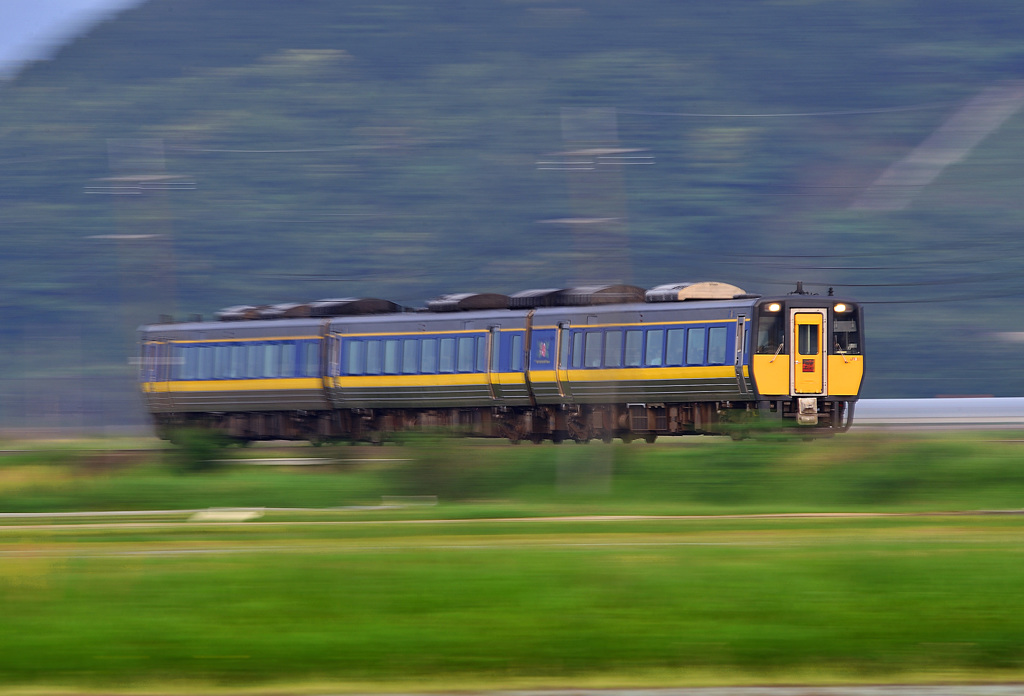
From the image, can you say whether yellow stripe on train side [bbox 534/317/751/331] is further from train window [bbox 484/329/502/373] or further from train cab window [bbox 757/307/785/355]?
train window [bbox 484/329/502/373]

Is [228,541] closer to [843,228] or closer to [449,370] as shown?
[449,370]

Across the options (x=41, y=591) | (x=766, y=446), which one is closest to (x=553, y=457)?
(x=766, y=446)

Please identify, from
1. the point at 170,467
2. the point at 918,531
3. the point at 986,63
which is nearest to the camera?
the point at 918,531

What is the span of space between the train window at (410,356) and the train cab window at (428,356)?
126 mm

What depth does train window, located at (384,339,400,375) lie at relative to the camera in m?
38.1

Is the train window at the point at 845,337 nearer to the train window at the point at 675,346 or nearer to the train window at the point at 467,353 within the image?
the train window at the point at 675,346

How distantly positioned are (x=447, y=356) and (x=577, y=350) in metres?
3.95

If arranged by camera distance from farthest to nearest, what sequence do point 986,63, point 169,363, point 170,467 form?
point 986,63 → point 169,363 → point 170,467

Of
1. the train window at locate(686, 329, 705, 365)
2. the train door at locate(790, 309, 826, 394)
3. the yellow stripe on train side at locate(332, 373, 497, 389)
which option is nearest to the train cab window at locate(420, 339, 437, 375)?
the yellow stripe on train side at locate(332, 373, 497, 389)

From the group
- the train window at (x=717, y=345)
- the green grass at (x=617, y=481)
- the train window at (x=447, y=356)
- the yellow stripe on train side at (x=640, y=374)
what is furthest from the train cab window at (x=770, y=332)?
the train window at (x=447, y=356)

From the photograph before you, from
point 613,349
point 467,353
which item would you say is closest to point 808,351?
point 613,349

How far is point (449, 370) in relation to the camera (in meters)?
36.9

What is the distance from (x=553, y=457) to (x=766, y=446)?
12.7 ft

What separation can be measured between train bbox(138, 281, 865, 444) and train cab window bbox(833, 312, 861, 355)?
0.03 meters
